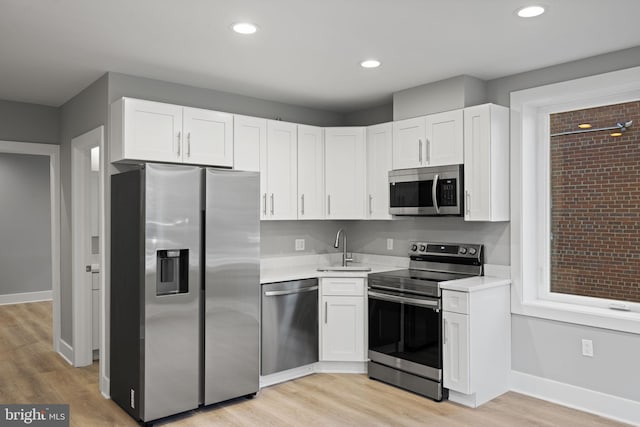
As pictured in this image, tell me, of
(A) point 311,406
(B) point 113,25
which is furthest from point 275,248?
(B) point 113,25

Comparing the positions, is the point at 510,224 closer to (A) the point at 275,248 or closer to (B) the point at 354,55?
(B) the point at 354,55

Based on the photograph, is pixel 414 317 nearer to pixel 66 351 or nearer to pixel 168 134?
pixel 168 134

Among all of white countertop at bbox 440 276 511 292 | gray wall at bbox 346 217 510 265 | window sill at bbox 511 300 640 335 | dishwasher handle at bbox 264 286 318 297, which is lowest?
window sill at bbox 511 300 640 335

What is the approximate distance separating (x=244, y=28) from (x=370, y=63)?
1.08m

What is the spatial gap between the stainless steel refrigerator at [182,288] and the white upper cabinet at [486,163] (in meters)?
1.67

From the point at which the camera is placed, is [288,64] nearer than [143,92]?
Yes

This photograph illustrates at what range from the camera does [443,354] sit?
3604mm

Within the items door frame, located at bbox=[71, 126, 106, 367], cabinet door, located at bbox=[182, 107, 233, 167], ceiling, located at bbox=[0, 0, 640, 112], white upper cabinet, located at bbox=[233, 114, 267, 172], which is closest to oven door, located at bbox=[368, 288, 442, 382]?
white upper cabinet, located at bbox=[233, 114, 267, 172]

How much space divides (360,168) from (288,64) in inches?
54.0

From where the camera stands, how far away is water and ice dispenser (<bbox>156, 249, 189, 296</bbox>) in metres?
3.34

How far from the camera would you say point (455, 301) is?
354 cm

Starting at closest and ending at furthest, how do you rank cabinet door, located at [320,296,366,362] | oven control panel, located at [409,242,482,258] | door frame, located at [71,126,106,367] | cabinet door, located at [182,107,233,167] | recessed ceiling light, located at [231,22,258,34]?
recessed ceiling light, located at [231,22,258,34]
cabinet door, located at [182,107,233,167]
oven control panel, located at [409,242,482,258]
cabinet door, located at [320,296,366,362]
door frame, located at [71,126,106,367]

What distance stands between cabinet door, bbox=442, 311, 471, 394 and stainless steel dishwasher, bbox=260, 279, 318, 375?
45.5 inches

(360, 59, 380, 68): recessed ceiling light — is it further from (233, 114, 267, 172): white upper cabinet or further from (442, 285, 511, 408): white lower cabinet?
(442, 285, 511, 408): white lower cabinet
